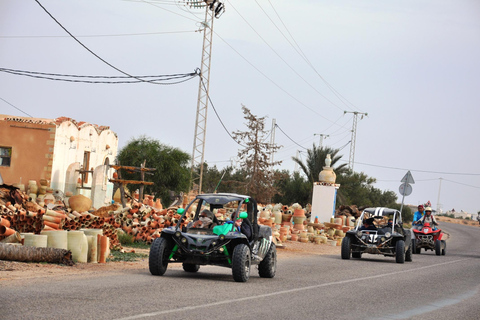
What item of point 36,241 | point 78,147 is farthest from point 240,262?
point 78,147

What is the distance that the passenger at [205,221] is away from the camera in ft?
48.2

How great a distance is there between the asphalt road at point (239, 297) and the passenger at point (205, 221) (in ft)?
3.43

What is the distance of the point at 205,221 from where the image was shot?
48.3 feet

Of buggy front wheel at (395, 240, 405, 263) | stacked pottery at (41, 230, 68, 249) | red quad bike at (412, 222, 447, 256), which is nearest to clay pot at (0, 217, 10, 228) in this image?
stacked pottery at (41, 230, 68, 249)

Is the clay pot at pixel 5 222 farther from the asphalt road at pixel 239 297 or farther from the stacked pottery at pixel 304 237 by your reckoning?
the stacked pottery at pixel 304 237

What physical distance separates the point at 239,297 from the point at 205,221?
3.61m

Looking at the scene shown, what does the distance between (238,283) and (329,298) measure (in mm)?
2234

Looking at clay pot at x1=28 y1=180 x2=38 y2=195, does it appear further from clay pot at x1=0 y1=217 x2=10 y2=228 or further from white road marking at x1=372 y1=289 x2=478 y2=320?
white road marking at x1=372 y1=289 x2=478 y2=320

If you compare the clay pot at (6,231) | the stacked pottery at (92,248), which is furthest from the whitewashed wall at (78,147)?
the stacked pottery at (92,248)

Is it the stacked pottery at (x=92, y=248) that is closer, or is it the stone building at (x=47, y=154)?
the stacked pottery at (x=92, y=248)

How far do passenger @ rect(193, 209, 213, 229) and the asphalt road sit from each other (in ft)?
3.43

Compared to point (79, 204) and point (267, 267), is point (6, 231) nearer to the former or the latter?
point (267, 267)

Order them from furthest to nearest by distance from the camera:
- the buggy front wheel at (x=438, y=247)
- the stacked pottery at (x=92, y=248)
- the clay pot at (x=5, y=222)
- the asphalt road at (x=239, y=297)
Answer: the buggy front wheel at (x=438, y=247), the stacked pottery at (x=92, y=248), the clay pot at (x=5, y=222), the asphalt road at (x=239, y=297)

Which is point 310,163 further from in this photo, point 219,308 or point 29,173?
point 219,308
